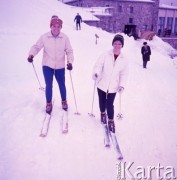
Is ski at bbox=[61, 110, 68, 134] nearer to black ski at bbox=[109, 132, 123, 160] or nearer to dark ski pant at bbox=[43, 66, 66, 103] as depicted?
dark ski pant at bbox=[43, 66, 66, 103]

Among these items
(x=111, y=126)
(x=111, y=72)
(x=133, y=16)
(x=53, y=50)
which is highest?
(x=133, y=16)

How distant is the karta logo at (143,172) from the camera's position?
3.93 meters

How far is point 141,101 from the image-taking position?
749 cm

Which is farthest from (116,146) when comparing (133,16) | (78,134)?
(133,16)

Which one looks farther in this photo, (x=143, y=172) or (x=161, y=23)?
(x=161, y=23)

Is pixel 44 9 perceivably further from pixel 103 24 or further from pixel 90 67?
pixel 90 67

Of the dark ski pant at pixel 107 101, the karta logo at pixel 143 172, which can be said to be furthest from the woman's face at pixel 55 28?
the karta logo at pixel 143 172

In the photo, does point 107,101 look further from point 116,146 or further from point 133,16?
point 133,16

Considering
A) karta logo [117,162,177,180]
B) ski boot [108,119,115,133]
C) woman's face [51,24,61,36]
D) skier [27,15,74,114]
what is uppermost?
woman's face [51,24,61,36]

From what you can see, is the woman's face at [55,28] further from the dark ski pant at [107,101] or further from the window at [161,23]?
the window at [161,23]

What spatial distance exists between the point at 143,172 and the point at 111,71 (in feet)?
6.74

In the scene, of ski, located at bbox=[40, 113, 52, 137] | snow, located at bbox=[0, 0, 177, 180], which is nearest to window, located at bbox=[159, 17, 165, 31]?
snow, located at bbox=[0, 0, 177, 180]

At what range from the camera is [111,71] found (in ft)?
15.7

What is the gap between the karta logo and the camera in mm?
3930
